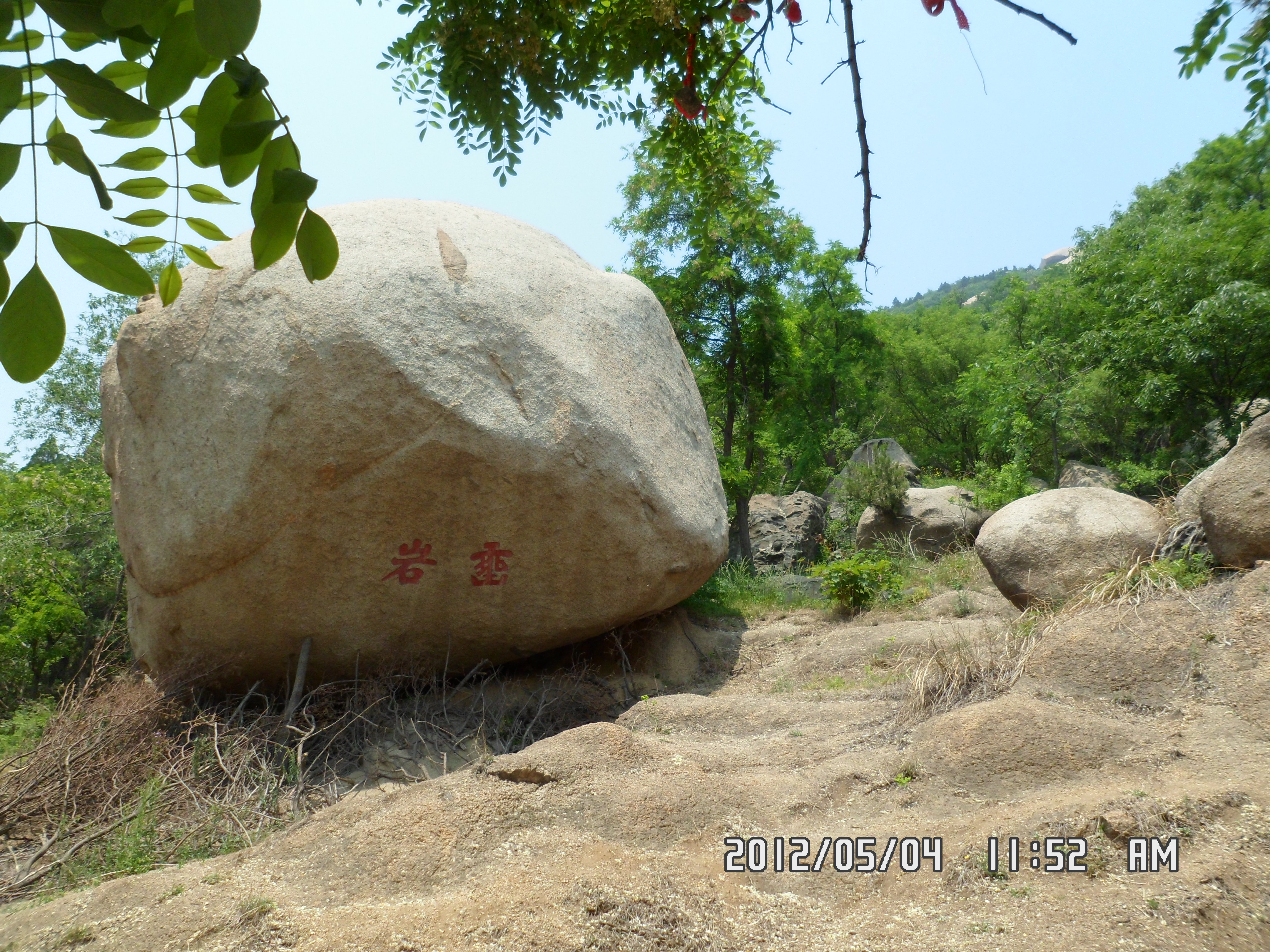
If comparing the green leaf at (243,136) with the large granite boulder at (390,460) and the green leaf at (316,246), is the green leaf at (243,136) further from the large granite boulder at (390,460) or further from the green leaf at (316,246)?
the large granite boulder at (390,460)

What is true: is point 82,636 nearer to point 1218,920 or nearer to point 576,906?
point 576,906

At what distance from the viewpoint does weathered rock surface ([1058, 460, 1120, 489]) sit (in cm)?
1151

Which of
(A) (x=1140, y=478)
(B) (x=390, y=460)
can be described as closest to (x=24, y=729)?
(B) (x=390, y=460)

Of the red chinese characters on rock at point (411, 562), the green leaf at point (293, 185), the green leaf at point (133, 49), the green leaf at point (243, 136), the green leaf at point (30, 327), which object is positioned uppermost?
the green leaf at point (133, 49)

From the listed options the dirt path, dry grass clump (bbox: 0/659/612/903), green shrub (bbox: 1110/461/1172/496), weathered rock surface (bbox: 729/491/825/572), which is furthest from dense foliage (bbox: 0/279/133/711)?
green shrub (bbox: 1110/461/1172/496)

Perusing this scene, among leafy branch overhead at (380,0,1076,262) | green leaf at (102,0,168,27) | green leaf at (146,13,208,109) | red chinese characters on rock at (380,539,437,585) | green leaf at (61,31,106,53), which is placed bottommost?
red chinese characters on rock at (380,539,437,585)

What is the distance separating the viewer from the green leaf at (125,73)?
0.92 m

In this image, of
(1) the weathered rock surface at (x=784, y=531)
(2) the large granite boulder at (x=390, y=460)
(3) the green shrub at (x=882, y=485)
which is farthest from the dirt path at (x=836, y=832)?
(1) the weathered rock surface at (x=784, y=531)

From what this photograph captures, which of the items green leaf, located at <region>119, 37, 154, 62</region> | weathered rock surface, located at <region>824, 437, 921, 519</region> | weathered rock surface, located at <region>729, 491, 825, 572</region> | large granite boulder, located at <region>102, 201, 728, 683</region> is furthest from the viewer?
weathered rock surface, located at <region>824, 437, 921, 519</region>

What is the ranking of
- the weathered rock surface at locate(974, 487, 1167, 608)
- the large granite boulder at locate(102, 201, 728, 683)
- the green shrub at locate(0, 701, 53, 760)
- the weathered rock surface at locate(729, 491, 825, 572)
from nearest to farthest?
the large granite boulder at locate(102, 201, 728, 683)
the green shrub at locate(0, 701, 53, 760)
the weathered rock surface at locate(974, 487, 1167, 608)
the weathered rock surface at locate(729, 491, 825, 572)

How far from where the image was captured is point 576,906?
250cm

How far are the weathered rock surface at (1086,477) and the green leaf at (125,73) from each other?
476 inches

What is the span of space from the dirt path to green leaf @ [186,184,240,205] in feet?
6.99

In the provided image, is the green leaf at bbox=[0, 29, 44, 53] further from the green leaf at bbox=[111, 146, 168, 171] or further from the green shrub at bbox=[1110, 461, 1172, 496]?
the green shrub at bbox=[1110, 461, 1172, 496]
